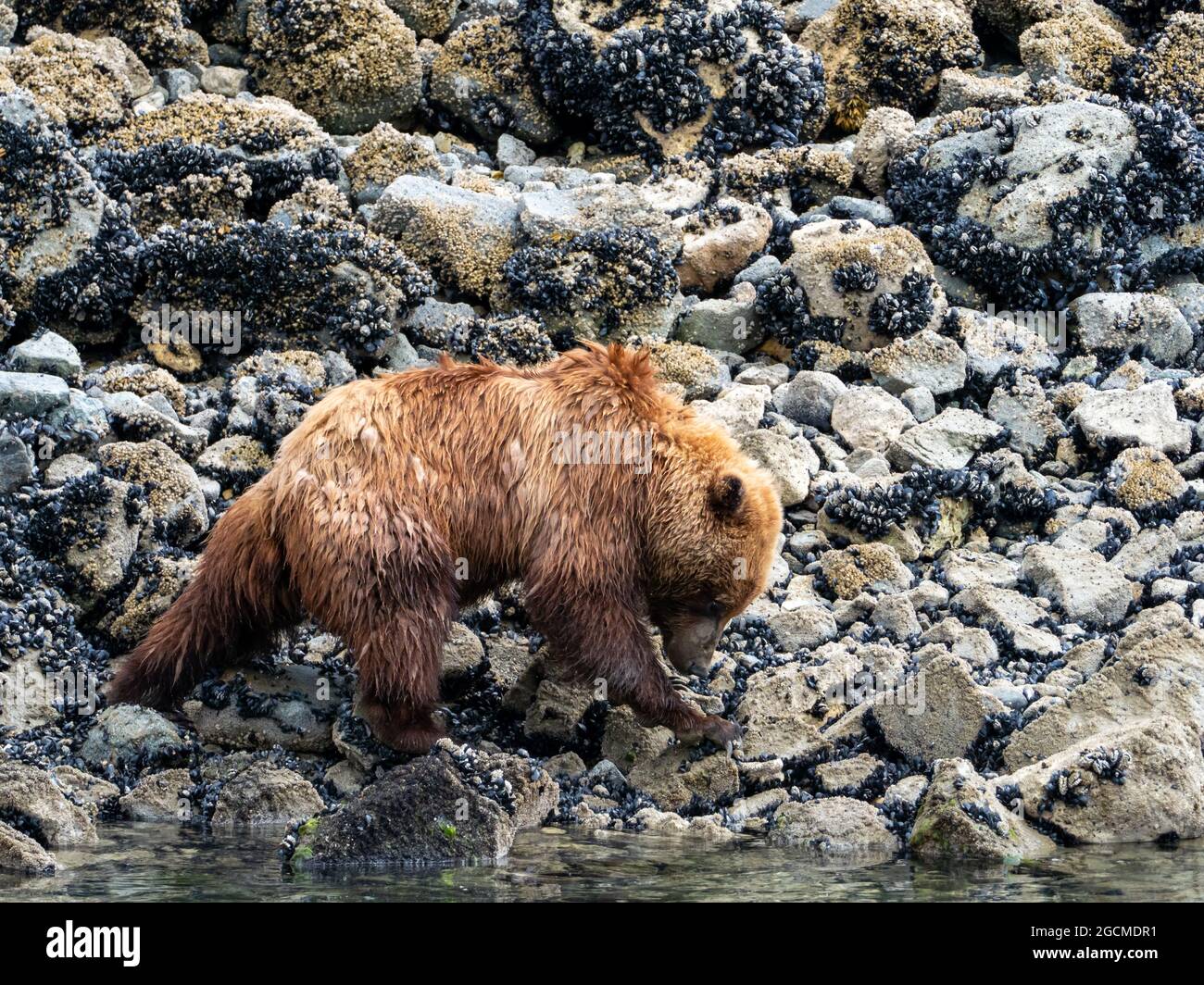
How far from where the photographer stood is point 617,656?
29.6 feet

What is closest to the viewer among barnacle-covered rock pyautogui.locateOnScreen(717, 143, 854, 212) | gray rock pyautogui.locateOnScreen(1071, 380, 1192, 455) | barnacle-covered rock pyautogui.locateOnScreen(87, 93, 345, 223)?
gray rock pyautogui.locateOnScreen(1071, 380, 1192, 455)

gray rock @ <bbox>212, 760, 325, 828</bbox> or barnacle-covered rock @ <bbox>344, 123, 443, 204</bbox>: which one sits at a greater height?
barnacle-covered rock @ <bbox>344, 123, 443, 204</bbox>

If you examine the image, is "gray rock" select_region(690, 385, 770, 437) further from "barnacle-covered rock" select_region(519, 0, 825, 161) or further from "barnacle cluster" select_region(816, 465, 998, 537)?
"barnacle-covered rock" select_region(519, 0, 825, 161)

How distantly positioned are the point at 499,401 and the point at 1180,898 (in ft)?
14.1

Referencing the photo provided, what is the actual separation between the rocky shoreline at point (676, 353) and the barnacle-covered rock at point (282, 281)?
0.03 meters

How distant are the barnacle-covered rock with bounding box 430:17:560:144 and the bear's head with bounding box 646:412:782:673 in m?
7.25

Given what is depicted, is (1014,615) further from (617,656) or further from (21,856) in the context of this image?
(21,856)

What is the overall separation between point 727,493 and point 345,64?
8.34m

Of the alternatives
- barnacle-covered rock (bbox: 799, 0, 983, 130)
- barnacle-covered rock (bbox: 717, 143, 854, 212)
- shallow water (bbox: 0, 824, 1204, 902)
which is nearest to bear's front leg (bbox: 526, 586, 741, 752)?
shallow water (bbox: 0, 824, 1204, 902)

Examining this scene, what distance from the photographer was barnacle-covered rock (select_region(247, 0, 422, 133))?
51.8ft

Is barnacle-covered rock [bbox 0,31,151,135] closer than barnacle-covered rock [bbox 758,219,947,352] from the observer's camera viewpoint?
No

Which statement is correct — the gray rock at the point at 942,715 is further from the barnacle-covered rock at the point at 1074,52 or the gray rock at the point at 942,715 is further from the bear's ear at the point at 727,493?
the barnacle-covered rock at the point at 1074,52

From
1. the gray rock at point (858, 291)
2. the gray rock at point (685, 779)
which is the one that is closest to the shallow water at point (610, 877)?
the gray rock at point (685, 779)

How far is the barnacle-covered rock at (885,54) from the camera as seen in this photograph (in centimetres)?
1625
